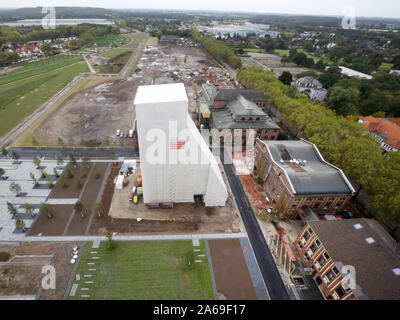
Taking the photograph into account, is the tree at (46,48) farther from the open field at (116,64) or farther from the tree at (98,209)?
the tree at (98,209)

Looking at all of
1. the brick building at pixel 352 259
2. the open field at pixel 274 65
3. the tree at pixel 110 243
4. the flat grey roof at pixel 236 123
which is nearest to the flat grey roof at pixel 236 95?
the flat grey roof at pixel 236 123

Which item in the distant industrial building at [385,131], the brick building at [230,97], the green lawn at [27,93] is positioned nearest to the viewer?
the distant industrial building at [385,131]

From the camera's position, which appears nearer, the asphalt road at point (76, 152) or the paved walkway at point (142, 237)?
the paved walkway at point (142, 237)

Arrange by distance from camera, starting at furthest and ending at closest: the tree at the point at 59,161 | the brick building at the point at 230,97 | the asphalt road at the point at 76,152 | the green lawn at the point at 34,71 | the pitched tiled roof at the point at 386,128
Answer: the green lawn at the point at 34,71 → the brick building at the point at 230,97 → the pitched tiled roof at the point at 386,128 → the asphalt road at the point at 76,152 → the tree at the point at 59,161

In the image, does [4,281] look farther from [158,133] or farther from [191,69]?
[191,69]

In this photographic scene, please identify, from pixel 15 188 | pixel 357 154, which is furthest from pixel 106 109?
pixel 357 154

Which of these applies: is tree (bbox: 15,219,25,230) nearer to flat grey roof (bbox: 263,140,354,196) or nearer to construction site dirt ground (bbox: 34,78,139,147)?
construction site dirt ground (bbox: 34,78,139,147)

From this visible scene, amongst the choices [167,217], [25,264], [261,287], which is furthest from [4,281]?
[261,287]

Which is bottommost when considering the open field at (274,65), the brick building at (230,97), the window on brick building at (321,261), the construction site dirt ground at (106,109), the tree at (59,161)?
the construction site dirt ground at (106,109)

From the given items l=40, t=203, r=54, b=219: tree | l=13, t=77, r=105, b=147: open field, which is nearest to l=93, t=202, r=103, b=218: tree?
l=40, t=203, r=54, b=219: tree

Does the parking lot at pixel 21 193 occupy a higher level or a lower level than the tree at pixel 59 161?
lower
